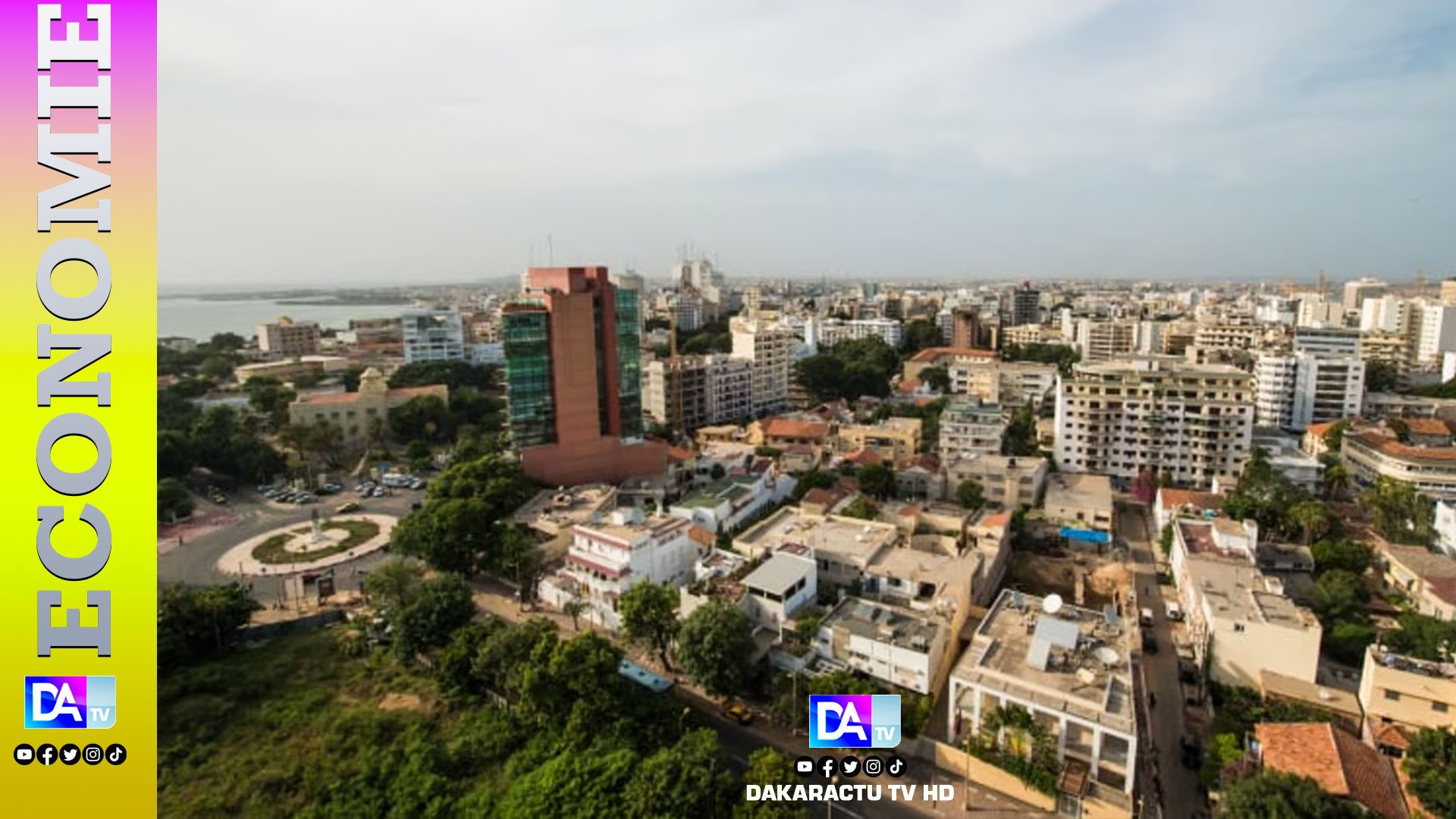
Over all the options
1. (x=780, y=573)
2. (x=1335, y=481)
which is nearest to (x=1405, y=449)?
(x=1335, y=481)

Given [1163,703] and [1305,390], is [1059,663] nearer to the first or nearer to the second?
[1163,703]

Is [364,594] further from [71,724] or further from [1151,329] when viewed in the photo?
[1151,329]

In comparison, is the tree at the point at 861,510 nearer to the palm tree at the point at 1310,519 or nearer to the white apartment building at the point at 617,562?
the white apartment building at the point at 617,562

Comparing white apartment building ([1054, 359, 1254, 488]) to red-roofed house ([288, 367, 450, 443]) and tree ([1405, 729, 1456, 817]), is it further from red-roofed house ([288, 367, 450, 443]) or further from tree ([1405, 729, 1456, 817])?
red-roofed house ([288, 367, 450, 443])

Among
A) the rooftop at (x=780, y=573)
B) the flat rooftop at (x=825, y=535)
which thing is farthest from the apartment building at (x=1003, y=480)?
the rooftop at (x=780, y=573)

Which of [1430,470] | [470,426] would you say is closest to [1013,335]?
[1430,470]

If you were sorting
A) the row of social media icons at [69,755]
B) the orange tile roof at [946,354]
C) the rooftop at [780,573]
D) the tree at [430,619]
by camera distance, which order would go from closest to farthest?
the row of social media icons at [69,755]
the rooftop at [780,573]
the tree at [430,619]
the orange tile roof at [946,354]
